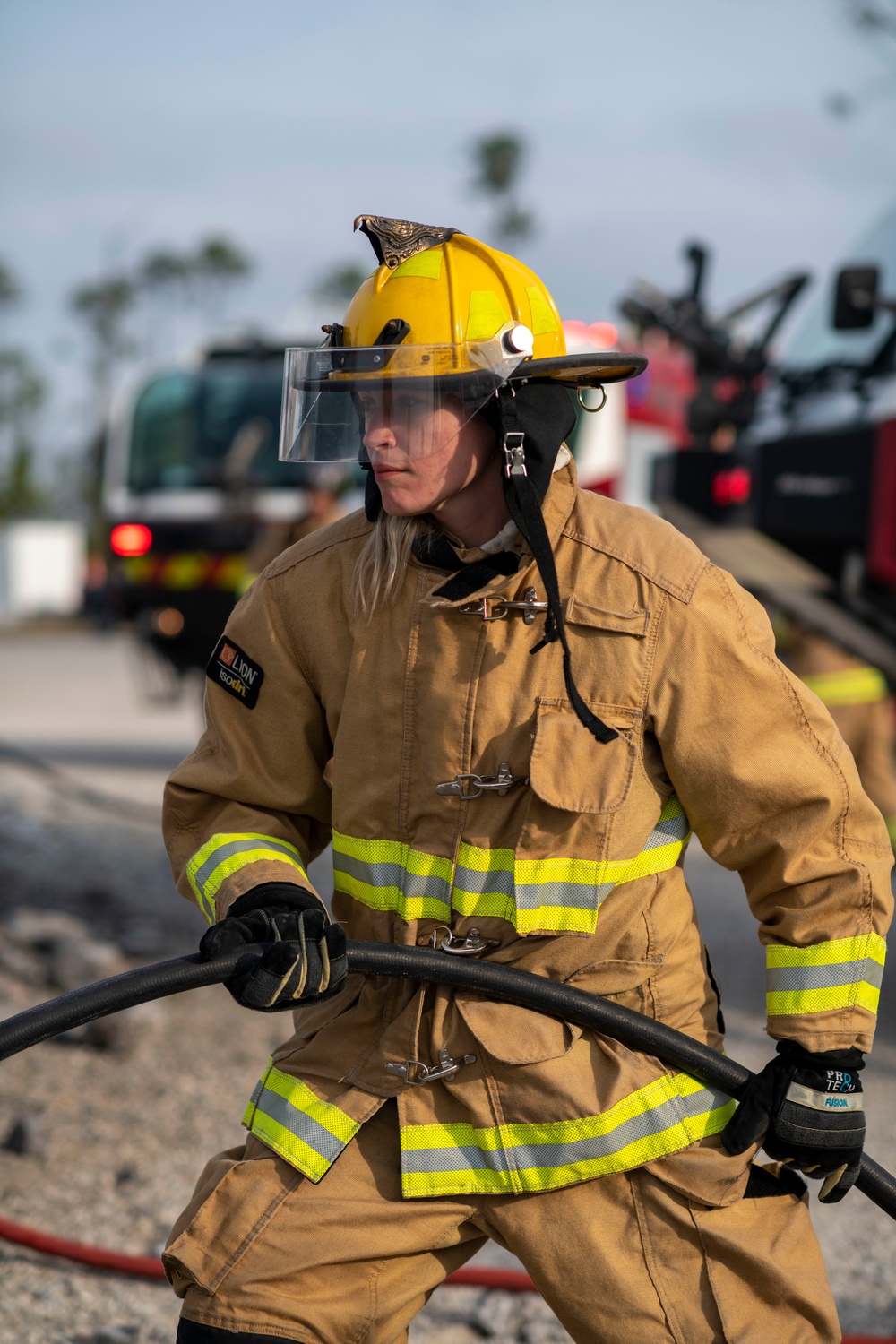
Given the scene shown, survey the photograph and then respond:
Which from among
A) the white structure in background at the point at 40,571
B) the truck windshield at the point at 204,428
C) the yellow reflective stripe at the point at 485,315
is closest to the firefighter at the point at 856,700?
the yellow reflective stripe at the point at 485,315

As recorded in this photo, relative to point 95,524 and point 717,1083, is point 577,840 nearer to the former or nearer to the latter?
point 717,1083

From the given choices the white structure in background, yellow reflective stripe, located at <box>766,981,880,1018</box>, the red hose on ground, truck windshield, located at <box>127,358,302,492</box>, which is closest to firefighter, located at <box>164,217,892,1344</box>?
yellow reflective stripe, located at <box>766,981,880,1018</box>

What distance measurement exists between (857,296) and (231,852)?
375 cm

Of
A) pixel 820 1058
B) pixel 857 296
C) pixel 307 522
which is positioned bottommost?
pixel 820 1058

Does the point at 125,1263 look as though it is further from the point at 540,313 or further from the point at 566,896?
the point at 540,313

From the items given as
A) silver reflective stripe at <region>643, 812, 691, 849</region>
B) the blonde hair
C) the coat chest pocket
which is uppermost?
the blonde hair

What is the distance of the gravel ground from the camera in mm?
2908

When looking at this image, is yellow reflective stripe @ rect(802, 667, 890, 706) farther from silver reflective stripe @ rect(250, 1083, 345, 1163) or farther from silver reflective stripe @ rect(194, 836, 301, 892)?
silver reflective stripe @ rect(250, 1083, 345, 1163)

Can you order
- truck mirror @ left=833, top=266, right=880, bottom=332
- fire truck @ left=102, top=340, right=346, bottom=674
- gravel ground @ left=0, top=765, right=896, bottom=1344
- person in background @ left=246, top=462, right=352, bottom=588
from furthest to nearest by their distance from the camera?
fire truck @ left=102, top=340, right=346, bottom=674
person in background @ left=246, top=462, right=352, bottom=588
truck mirror @ left=833, top=266, right=880, bottom=332
gravel ground @ left=0, top=765, right=896, bottom=1344

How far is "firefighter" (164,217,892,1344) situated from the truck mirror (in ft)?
10.6

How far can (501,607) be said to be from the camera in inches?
75.5

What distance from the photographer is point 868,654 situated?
15.9ft

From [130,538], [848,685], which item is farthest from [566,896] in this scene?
[130,538]

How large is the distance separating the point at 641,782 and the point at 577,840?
0.41ft
